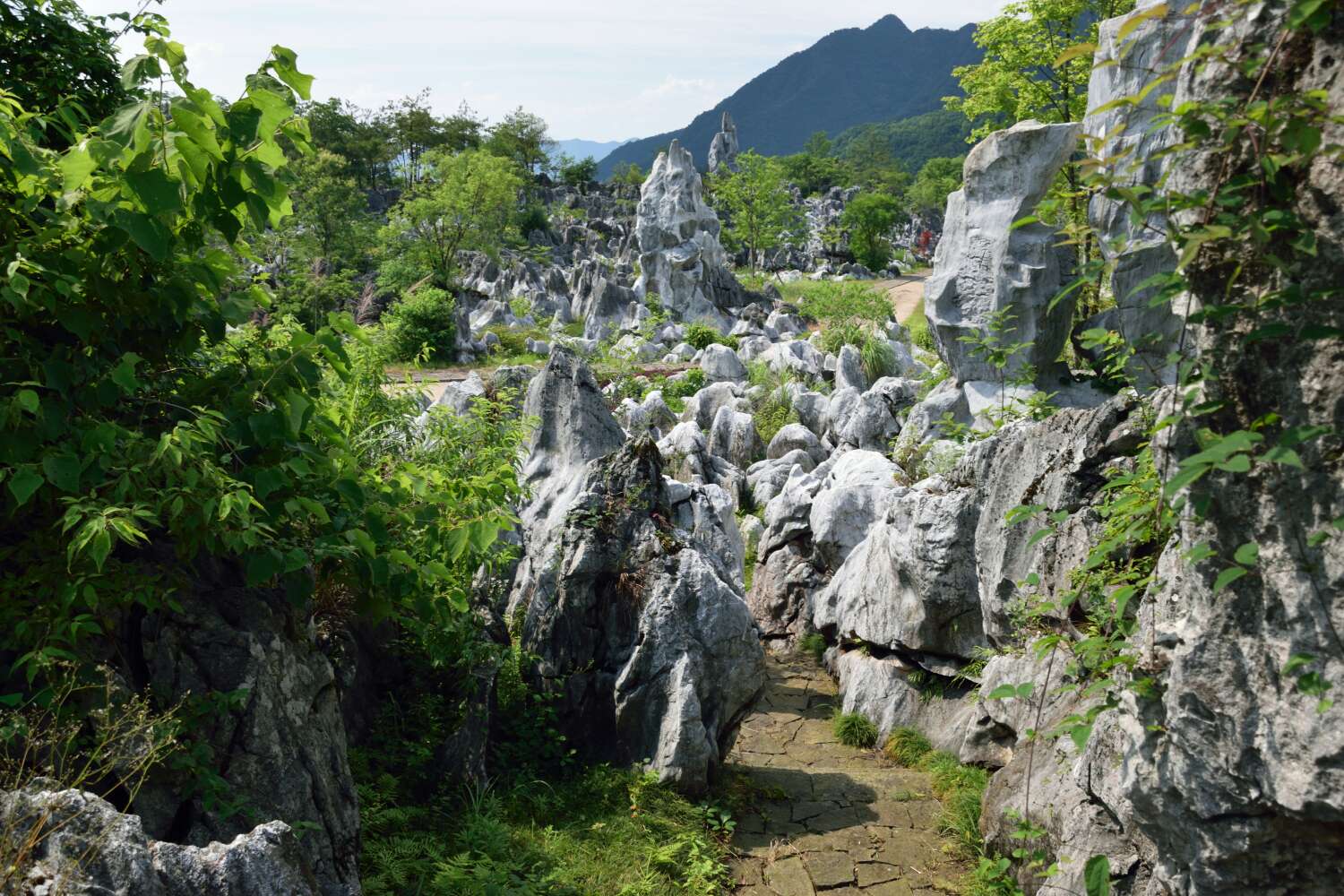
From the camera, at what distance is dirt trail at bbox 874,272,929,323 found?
1318 inches

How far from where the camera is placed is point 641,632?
20.1 ft

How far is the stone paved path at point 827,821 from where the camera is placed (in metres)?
5.29

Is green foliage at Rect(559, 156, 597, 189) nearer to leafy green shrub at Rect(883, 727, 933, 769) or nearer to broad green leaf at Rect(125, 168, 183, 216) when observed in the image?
leafy green shrub at Rect(883, 727, 933, 769)

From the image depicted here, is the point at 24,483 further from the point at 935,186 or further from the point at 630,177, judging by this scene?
the point at 630,177

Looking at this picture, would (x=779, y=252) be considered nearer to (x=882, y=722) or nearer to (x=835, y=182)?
(x=835, y=182)

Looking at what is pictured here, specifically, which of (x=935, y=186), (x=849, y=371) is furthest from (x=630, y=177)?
(x=849, y=371)

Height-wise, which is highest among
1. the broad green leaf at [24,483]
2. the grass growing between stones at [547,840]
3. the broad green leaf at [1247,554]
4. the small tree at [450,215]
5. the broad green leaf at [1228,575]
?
the small tree at [450,215]

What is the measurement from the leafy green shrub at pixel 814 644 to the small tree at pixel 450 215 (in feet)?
86.1

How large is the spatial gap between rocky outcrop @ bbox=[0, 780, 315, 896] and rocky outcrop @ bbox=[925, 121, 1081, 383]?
10349mm

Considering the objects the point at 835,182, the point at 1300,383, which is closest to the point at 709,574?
the point at 1300,383

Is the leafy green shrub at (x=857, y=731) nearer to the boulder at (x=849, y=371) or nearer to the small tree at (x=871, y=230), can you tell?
the boulder at (x=849, y=371)

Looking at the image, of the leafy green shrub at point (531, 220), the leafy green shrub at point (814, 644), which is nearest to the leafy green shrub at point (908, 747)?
the leafy green shrub at point (814, 644)

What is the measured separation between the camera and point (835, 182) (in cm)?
7738

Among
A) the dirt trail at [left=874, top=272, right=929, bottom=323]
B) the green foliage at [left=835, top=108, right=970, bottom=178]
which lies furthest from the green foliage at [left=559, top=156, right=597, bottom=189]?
the green foliage at [left=835, top=108, right=970, bottom=178]
